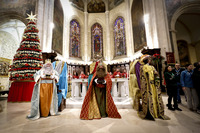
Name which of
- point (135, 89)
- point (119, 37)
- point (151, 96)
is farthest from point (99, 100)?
point (119, 37)

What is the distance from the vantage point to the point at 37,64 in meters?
5.57

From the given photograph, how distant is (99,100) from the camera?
2.90 metres

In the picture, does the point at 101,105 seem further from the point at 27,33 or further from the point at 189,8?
the point at 189,8

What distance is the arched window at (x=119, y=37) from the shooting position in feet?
44.0

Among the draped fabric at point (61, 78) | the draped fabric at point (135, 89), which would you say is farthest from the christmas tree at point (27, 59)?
the draped fabric at point (135, 89)

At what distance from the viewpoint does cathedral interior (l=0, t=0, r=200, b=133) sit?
250 cm

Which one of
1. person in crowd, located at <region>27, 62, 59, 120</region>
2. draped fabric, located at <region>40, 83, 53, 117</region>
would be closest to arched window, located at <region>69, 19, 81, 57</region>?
person in crowd, located at <region>27, 62, 59, 120</region>

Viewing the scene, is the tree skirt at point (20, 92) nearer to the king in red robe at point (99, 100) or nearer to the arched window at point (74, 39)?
the king in red robe at point (99, 100)

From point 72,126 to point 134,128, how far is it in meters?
1.32

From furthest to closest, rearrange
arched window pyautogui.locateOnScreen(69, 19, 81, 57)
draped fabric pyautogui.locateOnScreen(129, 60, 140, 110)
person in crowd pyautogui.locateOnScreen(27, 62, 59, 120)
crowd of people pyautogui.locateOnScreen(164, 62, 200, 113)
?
arched window pyautogui.locateOnScreen(69, 19, 81, 57) < draped fabric pyautogui.locateOnScreen(129, 60, 140, 110) < crowd of people pyautogui.locateOnScreen(164, 62, 200, 113) < person in crowd pyautogui.locateOnScreen(27, 62, 59, 120)

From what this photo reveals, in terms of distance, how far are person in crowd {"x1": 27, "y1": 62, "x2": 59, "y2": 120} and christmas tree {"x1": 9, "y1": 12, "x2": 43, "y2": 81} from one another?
3037mm

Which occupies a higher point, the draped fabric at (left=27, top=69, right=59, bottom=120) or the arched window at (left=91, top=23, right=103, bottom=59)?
the arched window at (left=91, top=23, right=103, bottom=59)

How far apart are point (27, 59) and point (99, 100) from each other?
4.96m

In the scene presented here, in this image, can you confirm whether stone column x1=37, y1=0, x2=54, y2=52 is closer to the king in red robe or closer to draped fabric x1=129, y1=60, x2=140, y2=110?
the king in red robe
